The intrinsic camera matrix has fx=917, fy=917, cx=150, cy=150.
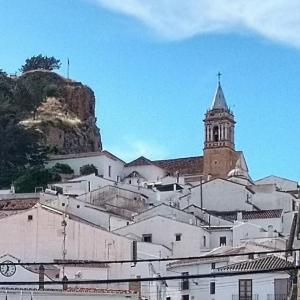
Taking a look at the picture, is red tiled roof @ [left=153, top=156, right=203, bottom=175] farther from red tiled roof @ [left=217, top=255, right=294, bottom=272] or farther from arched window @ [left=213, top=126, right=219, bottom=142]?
red tiled roof @ [left=217, top=255, right=294, bottom=272]

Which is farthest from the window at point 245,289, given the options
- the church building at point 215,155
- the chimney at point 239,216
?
the church building at point 215,155

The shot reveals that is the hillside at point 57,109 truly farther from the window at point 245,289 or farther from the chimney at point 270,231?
the window at point 245,289

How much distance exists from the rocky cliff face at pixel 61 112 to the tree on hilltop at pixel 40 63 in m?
6.27

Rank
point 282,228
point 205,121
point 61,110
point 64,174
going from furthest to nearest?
point 205,121
point 61,110
point 64,174
point 282,228

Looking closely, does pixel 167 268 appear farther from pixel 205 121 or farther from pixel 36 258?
pixel 205 121

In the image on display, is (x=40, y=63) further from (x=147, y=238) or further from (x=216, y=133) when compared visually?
(x=147, y=238)

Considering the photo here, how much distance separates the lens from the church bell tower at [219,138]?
108812 millimetres

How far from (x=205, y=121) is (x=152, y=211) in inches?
1905

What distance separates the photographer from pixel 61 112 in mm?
106750

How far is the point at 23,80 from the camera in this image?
11062cm

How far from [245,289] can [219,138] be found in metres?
72.6

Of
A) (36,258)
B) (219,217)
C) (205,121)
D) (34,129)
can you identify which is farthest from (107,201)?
(205,121)

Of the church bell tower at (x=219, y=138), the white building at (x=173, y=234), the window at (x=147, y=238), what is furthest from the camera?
the church bell tower at (x=219, y=138)

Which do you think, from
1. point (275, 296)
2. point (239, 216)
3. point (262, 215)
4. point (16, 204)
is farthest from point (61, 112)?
point (275, 296)
